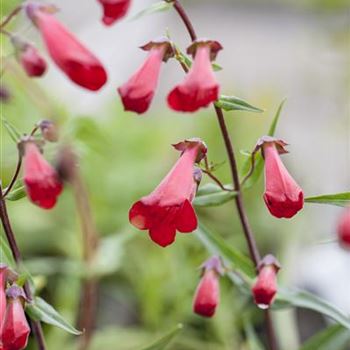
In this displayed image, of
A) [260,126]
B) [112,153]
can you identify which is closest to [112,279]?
[112,153]

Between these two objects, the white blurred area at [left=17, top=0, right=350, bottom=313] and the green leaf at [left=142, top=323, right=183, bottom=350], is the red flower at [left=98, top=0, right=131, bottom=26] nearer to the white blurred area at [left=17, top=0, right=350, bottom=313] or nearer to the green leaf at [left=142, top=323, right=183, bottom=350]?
the green leaf at [left=142, top=323, right=183, bottom=350]

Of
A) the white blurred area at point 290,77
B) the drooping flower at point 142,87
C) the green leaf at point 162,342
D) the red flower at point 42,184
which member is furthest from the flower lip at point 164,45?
the white blurred area at point 290,77

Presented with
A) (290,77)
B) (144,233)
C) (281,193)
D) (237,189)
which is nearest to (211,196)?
(237,189)

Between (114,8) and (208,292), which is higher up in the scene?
(114,8)

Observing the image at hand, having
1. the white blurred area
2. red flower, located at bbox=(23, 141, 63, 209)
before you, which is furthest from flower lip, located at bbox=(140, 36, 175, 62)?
the white blurred area

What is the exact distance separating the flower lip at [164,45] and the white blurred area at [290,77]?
586mm

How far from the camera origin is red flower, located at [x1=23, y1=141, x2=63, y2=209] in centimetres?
57

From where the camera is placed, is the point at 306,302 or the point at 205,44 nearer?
the point at 205,44

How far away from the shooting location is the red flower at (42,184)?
0.57 m

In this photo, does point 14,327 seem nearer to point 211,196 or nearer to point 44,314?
point 44,314

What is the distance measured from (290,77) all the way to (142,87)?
5.72ft

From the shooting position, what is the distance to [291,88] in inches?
86.4

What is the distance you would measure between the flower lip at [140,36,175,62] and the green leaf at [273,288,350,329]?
0.25 m

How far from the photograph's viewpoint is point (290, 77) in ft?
7.38
